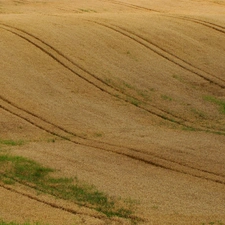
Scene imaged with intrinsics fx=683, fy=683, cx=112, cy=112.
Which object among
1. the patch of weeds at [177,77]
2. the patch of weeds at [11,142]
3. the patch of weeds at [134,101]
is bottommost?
the patch of weeds at [11,142]

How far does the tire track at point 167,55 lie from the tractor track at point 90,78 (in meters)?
4.57

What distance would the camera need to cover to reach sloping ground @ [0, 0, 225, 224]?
14.6m

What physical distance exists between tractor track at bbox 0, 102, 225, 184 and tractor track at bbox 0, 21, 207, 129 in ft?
13.5

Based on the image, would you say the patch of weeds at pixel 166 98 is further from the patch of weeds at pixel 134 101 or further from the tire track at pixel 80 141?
the tire track at pixel 80 141

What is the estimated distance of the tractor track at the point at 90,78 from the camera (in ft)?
75.2

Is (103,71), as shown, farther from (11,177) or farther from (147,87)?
(11,177)

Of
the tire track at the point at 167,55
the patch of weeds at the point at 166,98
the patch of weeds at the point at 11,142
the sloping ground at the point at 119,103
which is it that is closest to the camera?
the sloping ground at the point at 119,103

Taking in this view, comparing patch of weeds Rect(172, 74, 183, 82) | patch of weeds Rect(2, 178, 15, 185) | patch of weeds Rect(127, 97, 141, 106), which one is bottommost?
patch of weeds Rect(127, 97, 141, 106)

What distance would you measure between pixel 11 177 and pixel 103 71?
11.6m

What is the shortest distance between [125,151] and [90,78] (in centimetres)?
771

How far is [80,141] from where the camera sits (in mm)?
19266

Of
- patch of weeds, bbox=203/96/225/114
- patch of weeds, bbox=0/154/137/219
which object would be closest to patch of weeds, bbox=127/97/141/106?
patch of weeds, bbox=203/96/225/114

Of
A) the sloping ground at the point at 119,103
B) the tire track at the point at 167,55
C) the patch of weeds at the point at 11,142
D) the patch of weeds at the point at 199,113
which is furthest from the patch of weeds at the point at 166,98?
the patch of weeds at the point at 11,142

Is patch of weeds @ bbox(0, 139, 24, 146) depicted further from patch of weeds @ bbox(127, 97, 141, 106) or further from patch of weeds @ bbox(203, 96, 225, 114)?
patch of weeds @ bbox(203, 96, 225, 114)
